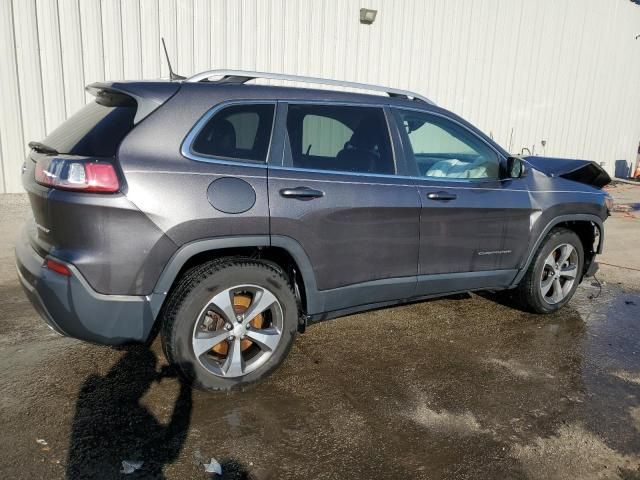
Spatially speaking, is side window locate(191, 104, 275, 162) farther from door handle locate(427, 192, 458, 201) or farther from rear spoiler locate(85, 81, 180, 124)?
door handle locate(427, 192, 458, 201)

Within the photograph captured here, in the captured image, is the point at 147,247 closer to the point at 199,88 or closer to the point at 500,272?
the point at 199,88

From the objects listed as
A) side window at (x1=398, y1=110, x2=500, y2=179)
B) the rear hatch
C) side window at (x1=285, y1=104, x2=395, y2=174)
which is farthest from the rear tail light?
side window at (x1=398, y1=110, x2=500, y2=179)

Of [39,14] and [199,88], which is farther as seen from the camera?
[39,14]

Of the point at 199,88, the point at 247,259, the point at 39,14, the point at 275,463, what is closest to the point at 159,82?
the point at 199,88

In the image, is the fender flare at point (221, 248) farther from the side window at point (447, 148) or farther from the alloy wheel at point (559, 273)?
the alloy wheel at point (559, 273)

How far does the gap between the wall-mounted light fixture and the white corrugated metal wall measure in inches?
4.6

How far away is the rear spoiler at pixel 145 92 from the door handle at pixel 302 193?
0.83m

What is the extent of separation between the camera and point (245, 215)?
2957 mm

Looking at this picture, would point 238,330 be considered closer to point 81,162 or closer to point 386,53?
point 81,162

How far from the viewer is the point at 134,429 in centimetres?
→ 275

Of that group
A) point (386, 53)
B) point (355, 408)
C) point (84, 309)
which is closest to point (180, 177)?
point (84, 309)

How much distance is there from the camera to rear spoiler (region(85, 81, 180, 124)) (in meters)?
2.84

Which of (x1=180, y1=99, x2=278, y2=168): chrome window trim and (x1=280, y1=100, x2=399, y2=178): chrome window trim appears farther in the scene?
(x1=280, y1=100, x2=399, y2=178): chrome window trim

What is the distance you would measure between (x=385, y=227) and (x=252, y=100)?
118 centimetres
